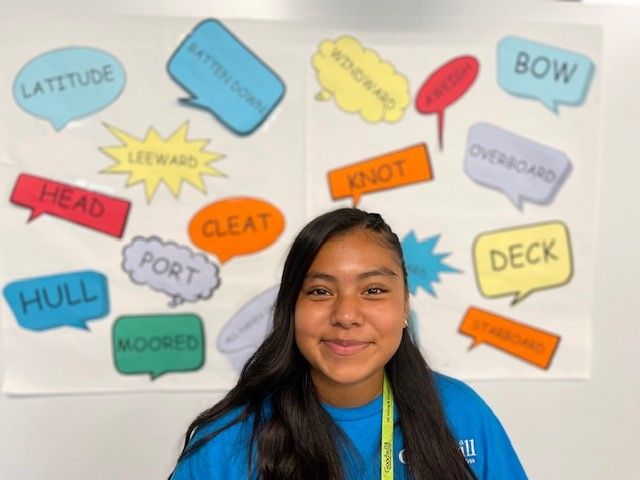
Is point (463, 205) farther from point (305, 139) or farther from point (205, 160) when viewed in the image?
point (205, 160)

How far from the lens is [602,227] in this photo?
170cm

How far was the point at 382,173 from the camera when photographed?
162cm

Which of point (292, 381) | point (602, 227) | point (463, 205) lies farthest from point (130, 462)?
point (602, 227)

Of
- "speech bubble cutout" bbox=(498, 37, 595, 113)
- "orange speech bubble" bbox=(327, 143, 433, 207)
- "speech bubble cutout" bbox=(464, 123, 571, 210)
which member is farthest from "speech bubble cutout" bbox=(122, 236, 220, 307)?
"speech bubble cutout" bbox=(498, 37, 595, 113)

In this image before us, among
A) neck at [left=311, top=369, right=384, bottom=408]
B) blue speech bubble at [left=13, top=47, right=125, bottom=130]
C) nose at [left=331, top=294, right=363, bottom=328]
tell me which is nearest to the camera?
nose at [left=331, top=294, right=363, bottom=328]

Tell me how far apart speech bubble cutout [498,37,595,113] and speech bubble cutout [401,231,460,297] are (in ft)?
1.47

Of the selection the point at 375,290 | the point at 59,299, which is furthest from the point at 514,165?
the point at 59,299

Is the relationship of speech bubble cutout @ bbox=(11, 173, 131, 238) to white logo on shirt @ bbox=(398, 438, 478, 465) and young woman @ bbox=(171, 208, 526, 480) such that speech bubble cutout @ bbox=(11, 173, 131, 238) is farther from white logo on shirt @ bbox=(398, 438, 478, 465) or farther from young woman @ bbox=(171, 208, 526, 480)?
white logo on shirt @ bbox=(398, 438, 478, 465)

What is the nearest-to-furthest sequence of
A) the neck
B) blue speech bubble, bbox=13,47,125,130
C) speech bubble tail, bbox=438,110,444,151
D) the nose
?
the nose < the neck < blue speech bubble, bbox=13,47,125,130 < speech bubble tail, bbox=438,110,444,151

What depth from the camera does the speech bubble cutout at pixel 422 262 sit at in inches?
64.3

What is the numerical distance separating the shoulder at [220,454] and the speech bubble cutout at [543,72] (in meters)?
1.13

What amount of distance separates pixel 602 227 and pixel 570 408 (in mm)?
496

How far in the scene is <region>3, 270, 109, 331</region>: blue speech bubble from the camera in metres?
1.54

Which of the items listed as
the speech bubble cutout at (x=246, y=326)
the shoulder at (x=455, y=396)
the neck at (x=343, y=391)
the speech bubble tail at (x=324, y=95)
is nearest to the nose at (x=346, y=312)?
the neck at (x=343, y=391)
